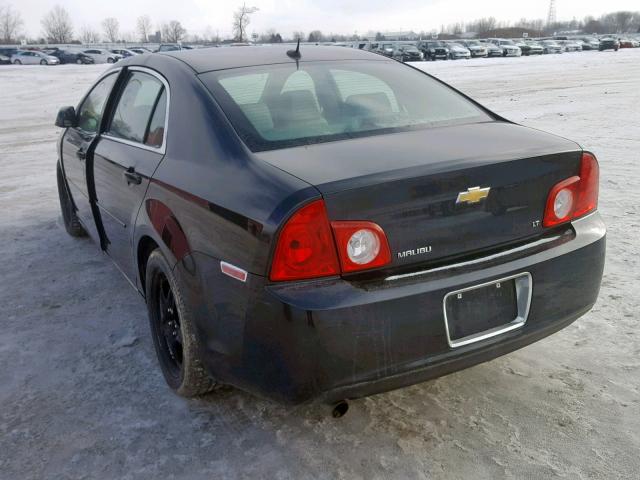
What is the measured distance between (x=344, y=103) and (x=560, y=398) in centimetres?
173

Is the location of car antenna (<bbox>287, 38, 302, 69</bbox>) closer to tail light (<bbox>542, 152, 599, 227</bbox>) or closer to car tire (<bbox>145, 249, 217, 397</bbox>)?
car tire (<bbox>145, 249, 217, 397</bbox>)

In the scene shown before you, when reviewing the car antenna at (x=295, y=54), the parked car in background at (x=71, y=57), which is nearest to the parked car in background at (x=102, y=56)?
the parked car in background at (x=71, y=57)

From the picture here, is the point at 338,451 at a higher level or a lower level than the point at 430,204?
lower

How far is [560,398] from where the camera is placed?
9.27 ft

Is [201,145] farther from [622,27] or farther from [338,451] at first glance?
[622,27]

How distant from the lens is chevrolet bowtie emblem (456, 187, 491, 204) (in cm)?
231

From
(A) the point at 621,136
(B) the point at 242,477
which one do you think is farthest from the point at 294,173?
(A) the point at 621,136

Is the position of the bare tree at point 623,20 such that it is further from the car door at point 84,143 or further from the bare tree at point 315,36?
the car door at point 84,143

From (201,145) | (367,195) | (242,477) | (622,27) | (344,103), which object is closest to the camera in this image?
(367,195)

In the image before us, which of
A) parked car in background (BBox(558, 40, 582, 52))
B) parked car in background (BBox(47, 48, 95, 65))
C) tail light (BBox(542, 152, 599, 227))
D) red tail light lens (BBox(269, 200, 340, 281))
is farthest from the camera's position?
parked car in background (BBox(558, 40, 582, 52))

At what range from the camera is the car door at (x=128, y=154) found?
314 cm

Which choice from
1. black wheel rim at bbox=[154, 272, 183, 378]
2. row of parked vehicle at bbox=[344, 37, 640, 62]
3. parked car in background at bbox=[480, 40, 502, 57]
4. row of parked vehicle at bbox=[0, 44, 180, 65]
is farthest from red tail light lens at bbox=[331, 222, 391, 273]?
row of parked vehicle at bbox=[0, 44, 180, 65]

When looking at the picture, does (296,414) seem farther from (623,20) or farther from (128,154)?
(623,20)

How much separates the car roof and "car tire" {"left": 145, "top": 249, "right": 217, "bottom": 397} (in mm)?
1023
